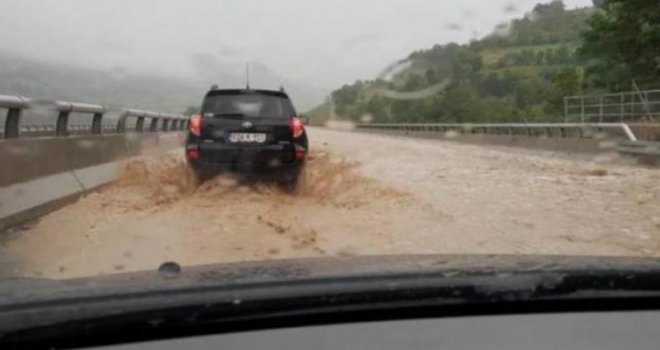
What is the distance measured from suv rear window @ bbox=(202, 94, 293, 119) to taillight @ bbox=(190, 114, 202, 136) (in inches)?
3.9

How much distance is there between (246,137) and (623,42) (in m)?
34.3

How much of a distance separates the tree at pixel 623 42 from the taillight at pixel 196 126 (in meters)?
32.7

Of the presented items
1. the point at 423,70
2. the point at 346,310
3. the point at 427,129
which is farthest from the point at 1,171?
the point at 427,129

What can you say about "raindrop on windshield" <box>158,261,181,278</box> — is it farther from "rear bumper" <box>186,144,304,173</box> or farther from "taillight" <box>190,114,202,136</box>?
"taillight" <box>190,114,202,136</box>

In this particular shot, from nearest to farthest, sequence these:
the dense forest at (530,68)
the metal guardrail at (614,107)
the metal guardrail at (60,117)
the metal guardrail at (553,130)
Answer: the metal guardrail at (60,117), the metal guardrail at (553,130), the metal guardrail at (614,107), the dense forest at (530,68)

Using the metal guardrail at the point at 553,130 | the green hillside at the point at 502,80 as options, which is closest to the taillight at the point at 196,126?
the metal guardrail at the point at 553,130

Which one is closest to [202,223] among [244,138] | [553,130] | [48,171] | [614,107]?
[48,171]

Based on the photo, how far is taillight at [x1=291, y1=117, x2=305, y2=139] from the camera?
1205 cm

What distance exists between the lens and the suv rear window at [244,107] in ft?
39.2

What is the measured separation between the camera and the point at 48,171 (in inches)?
406

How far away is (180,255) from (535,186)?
23.3ft

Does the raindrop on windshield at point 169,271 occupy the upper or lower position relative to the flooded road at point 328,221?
upper

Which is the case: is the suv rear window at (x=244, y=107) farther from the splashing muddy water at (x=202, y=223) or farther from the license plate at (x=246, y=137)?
the splashing muddy water at (x=202, y=223)

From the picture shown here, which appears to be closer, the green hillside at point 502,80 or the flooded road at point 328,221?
the flooded road at point 328,221
